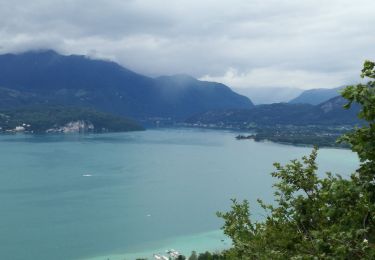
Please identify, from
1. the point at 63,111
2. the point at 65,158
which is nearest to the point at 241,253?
the point at 65,158

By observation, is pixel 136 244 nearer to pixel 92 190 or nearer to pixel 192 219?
pixel 192 219

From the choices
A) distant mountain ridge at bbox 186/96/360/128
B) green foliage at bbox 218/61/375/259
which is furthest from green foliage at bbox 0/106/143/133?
green foliage at bbox 218/61/375/259

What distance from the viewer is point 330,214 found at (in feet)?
10.6

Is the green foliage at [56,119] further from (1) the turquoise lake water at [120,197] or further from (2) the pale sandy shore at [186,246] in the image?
(2) the pale sandy shore at [186,246]

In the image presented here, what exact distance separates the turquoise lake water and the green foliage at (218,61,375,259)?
2526 cm

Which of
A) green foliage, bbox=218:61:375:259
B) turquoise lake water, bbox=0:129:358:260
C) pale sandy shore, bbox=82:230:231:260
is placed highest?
green foliage, bbox=218:61:375:259

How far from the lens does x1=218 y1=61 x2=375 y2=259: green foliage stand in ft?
9.39

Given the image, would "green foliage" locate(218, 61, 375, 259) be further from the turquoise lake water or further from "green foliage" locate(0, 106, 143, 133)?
"green foliage" locate(0, 106, 143, 133)

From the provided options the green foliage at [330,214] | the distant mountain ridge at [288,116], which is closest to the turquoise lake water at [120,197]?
the green foliage at [330,214]

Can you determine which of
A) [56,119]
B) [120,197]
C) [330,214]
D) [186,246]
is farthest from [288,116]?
[330,214]

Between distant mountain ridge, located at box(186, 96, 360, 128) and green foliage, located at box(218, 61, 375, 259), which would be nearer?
green foliage, located at box(218, 61, 375, 259)

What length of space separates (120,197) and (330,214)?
42220 mm

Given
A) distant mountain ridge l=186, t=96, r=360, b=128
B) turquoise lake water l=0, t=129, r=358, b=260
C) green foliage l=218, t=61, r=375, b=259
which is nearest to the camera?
green foliage l=218, t=61, r=375, b=259

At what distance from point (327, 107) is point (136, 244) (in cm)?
14724
